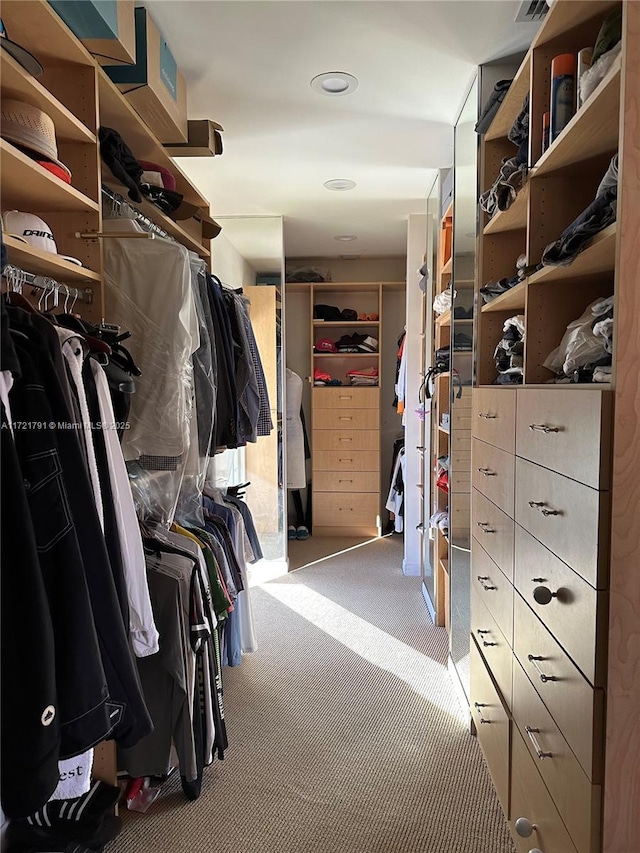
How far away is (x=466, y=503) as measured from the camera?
232cm

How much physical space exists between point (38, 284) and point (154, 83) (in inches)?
34.4

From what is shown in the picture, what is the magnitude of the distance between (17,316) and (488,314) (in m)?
1.58

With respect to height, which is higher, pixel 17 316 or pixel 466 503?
pixel 17 316

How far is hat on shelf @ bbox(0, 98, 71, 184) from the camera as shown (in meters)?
1.25

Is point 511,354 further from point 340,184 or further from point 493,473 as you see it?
point 340,184

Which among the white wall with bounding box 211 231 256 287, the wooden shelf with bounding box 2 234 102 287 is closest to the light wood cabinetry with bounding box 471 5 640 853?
the wooden shelf with bounding box 2 234 102 287

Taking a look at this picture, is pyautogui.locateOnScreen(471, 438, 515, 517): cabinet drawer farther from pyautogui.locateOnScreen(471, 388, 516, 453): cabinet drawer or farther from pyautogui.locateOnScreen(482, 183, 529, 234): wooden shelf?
pyautogui.locateOnScreen(482, 183, 529, 234): wooden shelf

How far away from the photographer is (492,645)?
1.79 m

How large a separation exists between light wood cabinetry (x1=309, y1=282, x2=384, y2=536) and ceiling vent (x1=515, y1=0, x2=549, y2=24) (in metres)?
3.16

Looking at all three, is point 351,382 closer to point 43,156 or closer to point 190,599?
point 190,599

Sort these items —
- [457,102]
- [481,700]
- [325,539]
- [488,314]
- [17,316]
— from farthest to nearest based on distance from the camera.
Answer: [325,539], [457,102], [488,314], [481,700], [17,316]

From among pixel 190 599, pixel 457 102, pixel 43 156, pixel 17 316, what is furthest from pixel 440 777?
pixel 457 102

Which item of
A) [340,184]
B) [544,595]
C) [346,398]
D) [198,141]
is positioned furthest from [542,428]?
[346,398]

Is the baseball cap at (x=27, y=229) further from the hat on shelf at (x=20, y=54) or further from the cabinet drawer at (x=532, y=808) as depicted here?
the cabinet drawer at (x=532, y=808)
